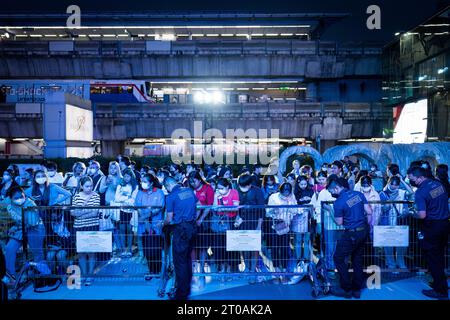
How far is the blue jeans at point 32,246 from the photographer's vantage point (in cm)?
594

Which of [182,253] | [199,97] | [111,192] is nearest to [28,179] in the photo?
[111,192]

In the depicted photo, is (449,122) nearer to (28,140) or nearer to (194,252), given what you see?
(194,252)

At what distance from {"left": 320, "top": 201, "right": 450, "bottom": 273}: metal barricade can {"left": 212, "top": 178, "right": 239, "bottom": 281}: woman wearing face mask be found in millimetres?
1483

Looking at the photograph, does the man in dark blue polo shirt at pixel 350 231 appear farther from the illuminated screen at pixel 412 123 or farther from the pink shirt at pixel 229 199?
the illuminated screen at pixel 412 123

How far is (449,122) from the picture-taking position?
69.2ft

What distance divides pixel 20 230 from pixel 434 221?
252 inches

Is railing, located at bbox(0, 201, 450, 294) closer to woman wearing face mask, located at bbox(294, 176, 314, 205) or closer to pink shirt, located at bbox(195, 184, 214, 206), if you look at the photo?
pink shirt, located at bbox(195, 184, 214, 206)

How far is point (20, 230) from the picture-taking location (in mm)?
5930

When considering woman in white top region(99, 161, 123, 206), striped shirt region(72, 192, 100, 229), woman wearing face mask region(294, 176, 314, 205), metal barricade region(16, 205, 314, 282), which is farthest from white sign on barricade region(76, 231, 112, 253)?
woman wearing face mask region(294, 176, 314, 205)

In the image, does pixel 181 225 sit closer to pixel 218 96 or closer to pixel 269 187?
pixel 269 187

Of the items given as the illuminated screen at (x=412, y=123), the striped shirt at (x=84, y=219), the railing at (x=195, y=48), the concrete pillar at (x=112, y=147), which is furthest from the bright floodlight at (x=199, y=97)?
the striped shirt at (x=84, y=219)

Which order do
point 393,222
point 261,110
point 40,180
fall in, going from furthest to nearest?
point 261,110
point 40,180
point 393,222

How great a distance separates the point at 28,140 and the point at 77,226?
3409 centimetres
